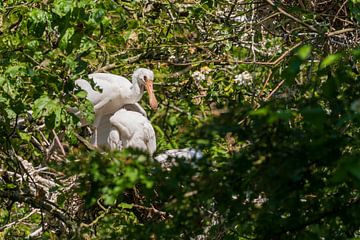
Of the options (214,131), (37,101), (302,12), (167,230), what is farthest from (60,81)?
(214,131)

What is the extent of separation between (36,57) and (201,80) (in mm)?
1401

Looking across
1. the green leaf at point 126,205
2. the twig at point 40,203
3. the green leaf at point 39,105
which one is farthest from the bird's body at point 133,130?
the green leaf at point 39,105

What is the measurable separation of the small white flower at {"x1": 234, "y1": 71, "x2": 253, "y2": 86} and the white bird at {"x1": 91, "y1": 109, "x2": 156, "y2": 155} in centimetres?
49

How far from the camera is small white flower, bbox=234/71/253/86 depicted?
18.5ft

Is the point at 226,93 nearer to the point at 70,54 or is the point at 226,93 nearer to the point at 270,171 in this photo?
the point at 70,54

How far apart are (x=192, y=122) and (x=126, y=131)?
2.79ft

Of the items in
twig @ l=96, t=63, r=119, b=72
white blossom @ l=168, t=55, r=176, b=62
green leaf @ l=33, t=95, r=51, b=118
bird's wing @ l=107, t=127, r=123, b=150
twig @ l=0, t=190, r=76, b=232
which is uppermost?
green leaf @ l=33, t=95, r=51, b=118

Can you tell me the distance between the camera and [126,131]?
5.78m

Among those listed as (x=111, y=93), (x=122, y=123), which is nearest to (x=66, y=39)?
(x=111, y=93)

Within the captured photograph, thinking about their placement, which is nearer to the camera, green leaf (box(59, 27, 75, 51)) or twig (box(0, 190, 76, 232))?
green leaf (box(59, 27, 75, 51))

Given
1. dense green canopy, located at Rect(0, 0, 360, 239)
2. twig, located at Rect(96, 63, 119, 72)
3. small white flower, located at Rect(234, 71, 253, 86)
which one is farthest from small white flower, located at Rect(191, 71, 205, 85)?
twig, located at Rect(96, 63, 119, 72)

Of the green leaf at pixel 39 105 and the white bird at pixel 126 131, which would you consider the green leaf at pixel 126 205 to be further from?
the green leaf at pixel 39 105

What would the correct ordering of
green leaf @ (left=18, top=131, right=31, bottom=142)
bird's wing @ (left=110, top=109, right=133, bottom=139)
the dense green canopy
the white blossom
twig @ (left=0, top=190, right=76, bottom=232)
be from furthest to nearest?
1. the white blossom
2. bird's wing @ (left=110, top=109, right=133, bottom=139)
3. green leaf @ (left=18, top=131, right=31, bottom=142)
4. twig @ (left=0, top=190, right=76, bottom=232)
5. the dense green canopy

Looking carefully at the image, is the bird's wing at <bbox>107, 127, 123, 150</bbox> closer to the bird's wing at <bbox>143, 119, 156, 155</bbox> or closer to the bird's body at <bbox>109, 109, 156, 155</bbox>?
the bird's body at <bbox>109, 109, 156, 155</bbox>
